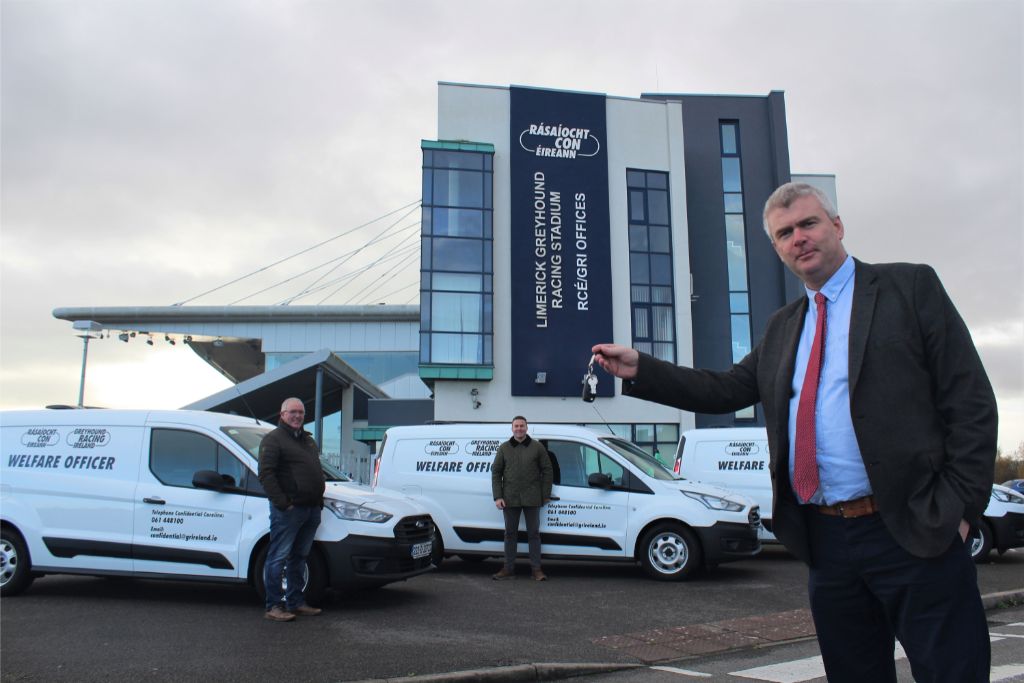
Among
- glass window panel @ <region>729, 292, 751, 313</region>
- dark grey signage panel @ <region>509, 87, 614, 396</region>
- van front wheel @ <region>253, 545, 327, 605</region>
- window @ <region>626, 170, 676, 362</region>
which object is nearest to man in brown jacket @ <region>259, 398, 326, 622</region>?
van front wheel @ <region>253, 545, 327, 605</region>

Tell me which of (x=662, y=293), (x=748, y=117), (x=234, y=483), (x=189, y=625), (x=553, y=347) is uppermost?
(x=748, y=117)

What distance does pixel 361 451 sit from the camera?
118 ft

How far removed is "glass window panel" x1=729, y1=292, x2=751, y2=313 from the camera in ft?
116

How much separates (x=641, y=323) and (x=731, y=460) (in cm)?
2006

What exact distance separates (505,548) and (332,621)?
3.42m

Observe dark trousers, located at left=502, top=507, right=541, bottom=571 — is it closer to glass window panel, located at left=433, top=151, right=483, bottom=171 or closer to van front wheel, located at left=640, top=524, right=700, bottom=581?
van front wheel, located at left=640, top=524, right=700, bottom=581

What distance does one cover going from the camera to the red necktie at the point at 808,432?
2.44 metres

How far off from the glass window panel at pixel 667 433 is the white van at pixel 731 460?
18.3m

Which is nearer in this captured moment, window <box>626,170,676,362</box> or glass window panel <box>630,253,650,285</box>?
window <box>626,170,676,362</box>

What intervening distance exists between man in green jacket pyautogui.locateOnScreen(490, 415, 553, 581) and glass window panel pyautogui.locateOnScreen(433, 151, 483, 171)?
75.8ft

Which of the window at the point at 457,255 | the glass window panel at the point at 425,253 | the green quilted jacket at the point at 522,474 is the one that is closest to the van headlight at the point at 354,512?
the green quilted jacket at the point at 522,474

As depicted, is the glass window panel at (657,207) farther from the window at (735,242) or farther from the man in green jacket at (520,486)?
the man in green jacket at (520,486)

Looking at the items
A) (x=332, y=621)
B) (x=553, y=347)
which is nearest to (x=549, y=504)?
(x=332, y=621)

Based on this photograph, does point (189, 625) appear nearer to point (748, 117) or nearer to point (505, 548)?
point (505, 548)
